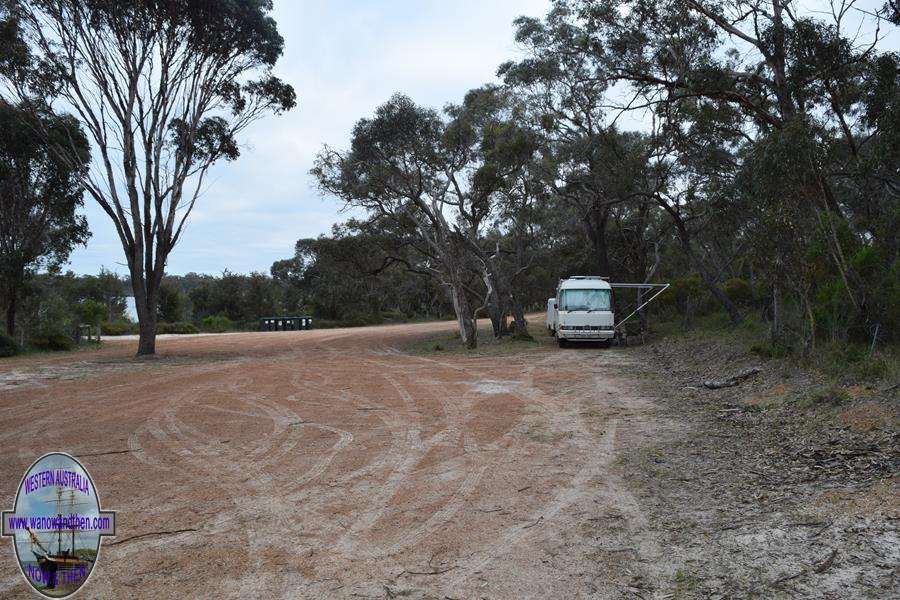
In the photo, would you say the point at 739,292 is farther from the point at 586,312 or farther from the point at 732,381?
the point at 732,381

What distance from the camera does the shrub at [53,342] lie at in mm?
24484

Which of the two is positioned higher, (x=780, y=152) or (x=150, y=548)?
(x=780, y=152)

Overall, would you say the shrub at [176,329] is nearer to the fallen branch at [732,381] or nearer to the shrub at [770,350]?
the shrub at [770,350]

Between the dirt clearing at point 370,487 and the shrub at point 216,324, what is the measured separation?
3632cm

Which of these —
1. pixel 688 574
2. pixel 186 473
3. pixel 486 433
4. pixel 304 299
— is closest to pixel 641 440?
pixel 486 433

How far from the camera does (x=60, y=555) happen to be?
11.0ft

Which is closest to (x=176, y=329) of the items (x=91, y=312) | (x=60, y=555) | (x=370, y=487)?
(x=91, y=312)

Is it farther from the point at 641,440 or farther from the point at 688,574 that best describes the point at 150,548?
the point at 641,440

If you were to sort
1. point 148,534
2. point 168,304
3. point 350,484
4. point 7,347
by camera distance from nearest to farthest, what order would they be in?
point 148,534 < point 350,484 < point 7,347 < point 168,304

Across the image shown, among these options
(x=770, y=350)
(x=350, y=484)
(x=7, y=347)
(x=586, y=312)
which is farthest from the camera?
(x=7, y=347)

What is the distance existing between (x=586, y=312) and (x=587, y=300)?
504 mm

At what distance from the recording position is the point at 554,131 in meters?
25.0

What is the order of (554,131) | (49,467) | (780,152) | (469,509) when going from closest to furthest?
(49,467), (469,509), (780,152), (554,131)

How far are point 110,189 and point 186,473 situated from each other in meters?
18.0
